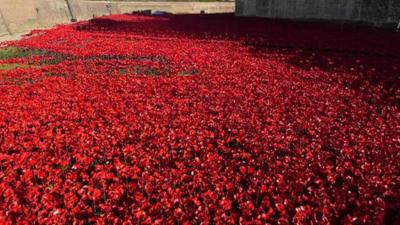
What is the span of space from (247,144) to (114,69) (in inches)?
332

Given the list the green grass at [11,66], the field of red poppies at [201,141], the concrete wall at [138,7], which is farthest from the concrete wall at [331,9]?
the green grass at [11,66]

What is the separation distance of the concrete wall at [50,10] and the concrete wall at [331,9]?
20.3 m

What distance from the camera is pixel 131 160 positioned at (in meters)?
6.51

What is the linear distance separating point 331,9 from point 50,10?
28026 mm

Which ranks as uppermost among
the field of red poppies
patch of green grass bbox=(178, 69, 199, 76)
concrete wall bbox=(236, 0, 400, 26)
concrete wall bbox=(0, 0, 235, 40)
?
concrete wall bbox=(0, 0, 235, 40)

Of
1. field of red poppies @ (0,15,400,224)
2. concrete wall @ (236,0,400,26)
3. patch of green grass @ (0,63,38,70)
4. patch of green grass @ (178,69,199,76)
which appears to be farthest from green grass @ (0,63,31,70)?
concrete wall @ (236,0,400,26)

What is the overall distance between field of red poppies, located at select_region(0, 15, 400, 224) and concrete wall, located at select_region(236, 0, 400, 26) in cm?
1247

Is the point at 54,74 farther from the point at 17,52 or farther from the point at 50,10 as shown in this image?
the point at 50,10

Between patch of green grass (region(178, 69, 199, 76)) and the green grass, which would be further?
the green grass

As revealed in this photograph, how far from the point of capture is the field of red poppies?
5.00 metres

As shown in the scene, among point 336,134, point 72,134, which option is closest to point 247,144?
point 336,134

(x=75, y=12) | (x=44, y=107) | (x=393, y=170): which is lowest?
(x=393, y=170)

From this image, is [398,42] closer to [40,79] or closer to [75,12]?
[40,79]

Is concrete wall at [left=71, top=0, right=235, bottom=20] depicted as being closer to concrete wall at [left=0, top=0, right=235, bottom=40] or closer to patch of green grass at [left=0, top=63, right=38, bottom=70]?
concrete wall at [left=0, top=0, right=235, bottom=40]
